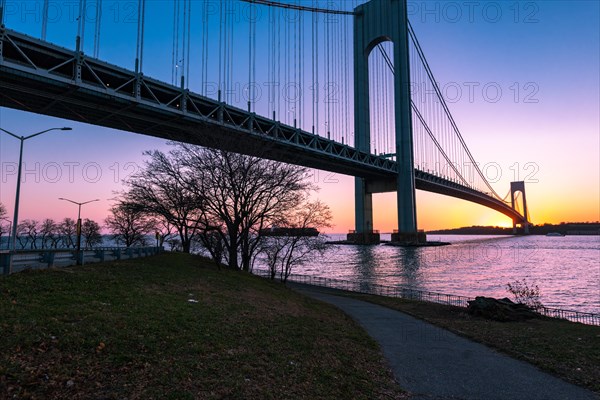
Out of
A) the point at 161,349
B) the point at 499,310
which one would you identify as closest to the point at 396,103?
the point at 499,310

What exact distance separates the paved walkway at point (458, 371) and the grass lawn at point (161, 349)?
63cm

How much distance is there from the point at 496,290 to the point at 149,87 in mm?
38908

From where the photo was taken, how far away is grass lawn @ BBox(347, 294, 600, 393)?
30.3 ft

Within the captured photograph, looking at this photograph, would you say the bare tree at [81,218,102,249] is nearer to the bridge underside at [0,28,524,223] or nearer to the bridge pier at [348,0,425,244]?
the bridge underside at [0,28,524,223]

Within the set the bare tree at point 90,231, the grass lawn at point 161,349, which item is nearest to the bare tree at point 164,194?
the grass lawn at point 161,349

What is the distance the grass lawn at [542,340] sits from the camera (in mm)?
9234

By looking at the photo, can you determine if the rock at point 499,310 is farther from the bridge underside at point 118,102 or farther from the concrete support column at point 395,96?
the concrete support column at point 395,96

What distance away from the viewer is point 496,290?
1324 inches

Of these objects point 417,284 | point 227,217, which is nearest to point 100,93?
point 227,217

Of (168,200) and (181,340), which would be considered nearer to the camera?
(181,340)

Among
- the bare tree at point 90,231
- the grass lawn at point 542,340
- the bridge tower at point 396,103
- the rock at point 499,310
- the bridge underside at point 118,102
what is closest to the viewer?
the grass lawn at point 542,340

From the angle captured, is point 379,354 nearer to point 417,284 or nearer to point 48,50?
point 417,284

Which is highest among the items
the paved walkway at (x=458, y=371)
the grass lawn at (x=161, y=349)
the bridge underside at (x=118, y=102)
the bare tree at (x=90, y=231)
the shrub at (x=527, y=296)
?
the bridge underside at (x=118, y=102)

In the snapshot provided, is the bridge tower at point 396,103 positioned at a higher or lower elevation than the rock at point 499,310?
higher
